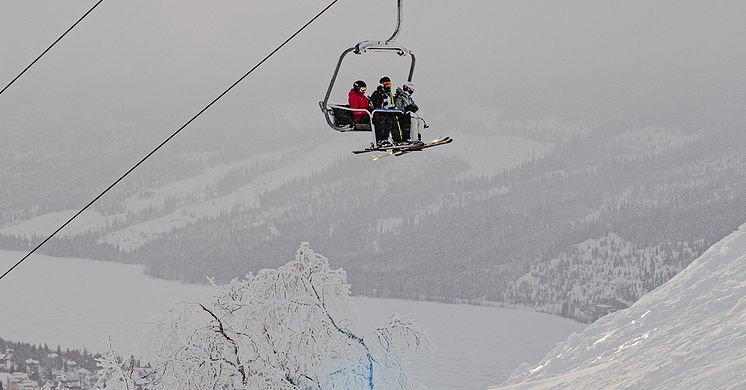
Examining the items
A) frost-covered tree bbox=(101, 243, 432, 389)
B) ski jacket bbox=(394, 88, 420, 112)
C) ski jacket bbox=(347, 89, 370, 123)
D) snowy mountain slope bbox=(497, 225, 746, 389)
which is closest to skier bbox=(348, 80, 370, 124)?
ski jacket bbox=(347, 89, 370, 123)

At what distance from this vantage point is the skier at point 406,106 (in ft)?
44.0

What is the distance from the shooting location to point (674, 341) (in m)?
20.2

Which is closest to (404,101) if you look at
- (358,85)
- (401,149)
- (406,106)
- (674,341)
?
(406,106)

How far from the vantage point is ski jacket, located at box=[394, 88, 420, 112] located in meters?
13.6

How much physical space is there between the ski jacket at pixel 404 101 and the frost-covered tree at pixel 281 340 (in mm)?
7661

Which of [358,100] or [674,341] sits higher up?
[358,100]

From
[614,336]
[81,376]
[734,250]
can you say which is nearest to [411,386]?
[614,336]

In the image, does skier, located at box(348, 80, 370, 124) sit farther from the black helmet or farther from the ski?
the ski

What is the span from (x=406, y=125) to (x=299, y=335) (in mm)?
8144

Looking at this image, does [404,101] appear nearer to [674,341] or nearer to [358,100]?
[358,100]

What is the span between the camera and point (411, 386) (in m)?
21.6

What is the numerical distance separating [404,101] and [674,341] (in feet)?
30.9

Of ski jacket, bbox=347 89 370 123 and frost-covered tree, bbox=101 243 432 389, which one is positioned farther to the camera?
frost-covered tree, bbox=101 243 432 389

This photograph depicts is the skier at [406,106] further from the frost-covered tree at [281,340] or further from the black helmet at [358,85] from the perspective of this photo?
the frost-covered tree at [281,340]
